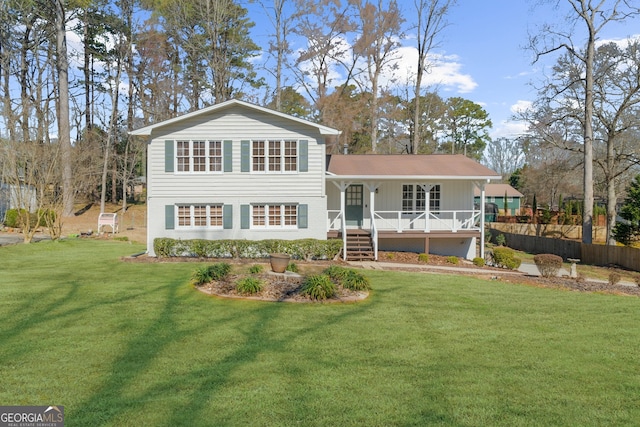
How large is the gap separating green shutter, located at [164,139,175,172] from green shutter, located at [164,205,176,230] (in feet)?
4.98

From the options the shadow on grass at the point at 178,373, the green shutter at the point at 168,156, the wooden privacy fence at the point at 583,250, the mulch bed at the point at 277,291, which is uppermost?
the green shutter at the point at 168,156

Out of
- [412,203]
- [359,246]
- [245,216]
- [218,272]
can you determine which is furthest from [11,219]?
[412,203]

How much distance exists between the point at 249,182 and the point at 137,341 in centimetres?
1130

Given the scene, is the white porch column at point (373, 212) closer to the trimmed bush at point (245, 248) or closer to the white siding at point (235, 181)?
the trimmed bush at point (245, 248)

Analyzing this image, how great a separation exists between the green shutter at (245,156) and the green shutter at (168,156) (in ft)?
8.97

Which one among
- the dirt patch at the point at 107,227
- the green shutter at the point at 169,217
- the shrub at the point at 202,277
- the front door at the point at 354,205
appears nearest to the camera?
the shrub at the point at 202,277

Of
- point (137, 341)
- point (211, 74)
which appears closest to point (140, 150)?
point (211, 74)

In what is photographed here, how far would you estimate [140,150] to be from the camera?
41.1 metres

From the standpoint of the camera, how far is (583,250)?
23.3 metres

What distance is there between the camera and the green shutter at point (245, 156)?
17766mm

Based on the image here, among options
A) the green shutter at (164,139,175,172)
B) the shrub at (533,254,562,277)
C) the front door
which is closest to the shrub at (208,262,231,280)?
the green shutter at (164,139,175,172)

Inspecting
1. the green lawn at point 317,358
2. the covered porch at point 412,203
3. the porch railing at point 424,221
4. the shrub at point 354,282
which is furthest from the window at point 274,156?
the green lawn at point 317,358

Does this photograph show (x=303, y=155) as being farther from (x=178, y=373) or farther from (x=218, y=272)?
(x=178, y=373)

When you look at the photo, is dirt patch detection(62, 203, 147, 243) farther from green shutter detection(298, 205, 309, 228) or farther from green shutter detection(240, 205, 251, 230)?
green shutter detection(298, 205, 309, 228)
